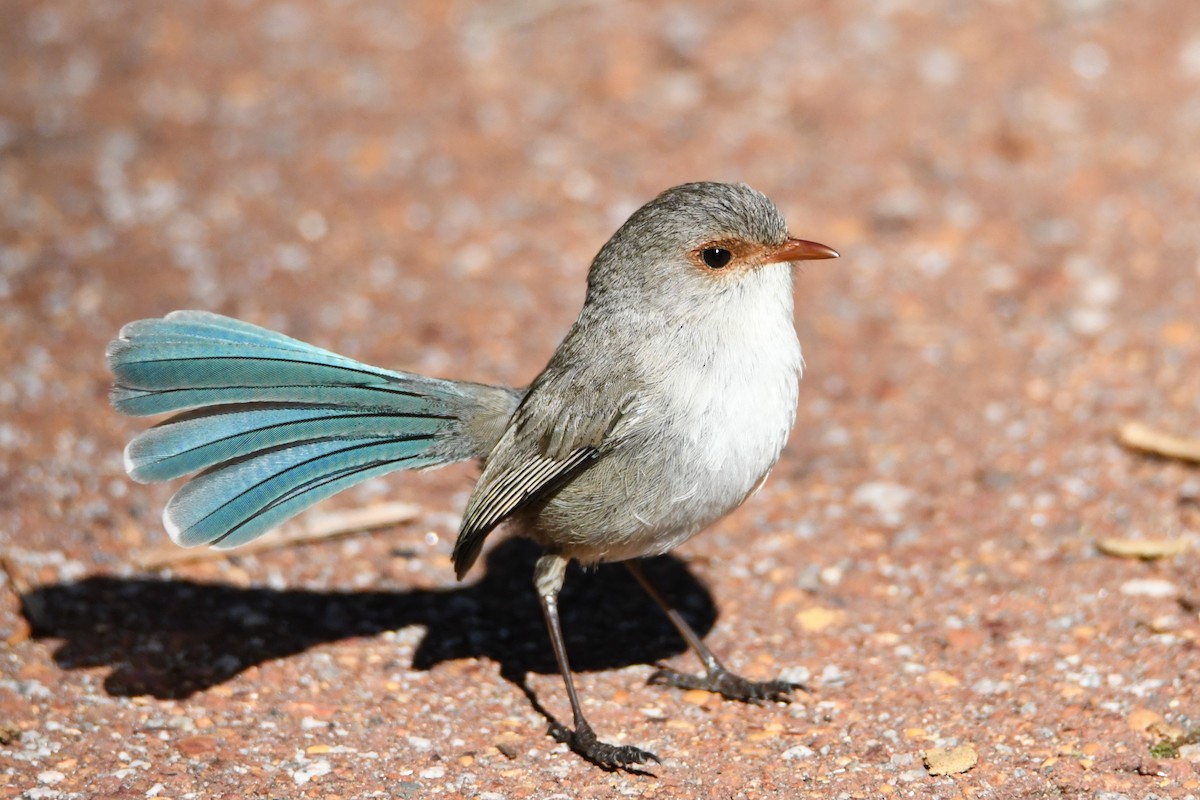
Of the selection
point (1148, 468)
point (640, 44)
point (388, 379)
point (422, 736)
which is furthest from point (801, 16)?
point (422, 736)

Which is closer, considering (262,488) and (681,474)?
(681,474)

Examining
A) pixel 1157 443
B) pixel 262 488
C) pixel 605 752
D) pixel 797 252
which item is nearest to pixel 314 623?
pixel 262 488

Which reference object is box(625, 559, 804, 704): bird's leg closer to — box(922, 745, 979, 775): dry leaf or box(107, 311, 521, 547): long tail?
box(922, 745, 979, 775): dry leaf

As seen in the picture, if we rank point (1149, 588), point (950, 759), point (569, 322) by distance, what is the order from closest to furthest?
point (950, 759) → point (1149, 588) → point (569, 322)

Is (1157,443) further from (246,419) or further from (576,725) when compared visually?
(246,419)

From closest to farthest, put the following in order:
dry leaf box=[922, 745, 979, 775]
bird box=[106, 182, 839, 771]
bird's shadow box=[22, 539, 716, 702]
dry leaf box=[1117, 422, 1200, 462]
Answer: dry leaf box=[922, 745, 979, 775], bird box=[106, 182, 839, 771], bird's shadow box=[22, 539, 716, 702], dry leaf box=[1117, 422, 1200, 462]

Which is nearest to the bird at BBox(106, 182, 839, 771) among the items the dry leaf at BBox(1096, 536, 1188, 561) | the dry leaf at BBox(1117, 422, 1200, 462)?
the dry leaf at BBox(1096, 536, 1188, 561)

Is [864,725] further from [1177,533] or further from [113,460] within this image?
[113,460]

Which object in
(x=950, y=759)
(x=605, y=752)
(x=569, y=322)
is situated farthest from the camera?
(x=569, y=322)
